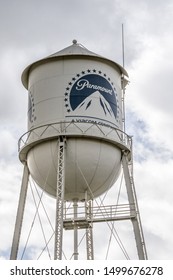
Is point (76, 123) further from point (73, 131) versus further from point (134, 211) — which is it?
point (134, 211)

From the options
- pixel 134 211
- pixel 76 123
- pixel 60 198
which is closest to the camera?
pixel 60 198

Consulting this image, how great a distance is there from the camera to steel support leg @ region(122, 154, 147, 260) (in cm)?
2150

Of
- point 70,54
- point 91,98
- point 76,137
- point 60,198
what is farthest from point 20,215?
point 70,54

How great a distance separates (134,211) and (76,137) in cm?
334

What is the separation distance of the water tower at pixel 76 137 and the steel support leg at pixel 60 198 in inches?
1.3

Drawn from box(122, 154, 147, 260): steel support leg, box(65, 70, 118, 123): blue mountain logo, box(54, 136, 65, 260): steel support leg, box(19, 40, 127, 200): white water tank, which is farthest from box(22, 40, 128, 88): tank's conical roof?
box(122, 154, 147, 260): steel support leg

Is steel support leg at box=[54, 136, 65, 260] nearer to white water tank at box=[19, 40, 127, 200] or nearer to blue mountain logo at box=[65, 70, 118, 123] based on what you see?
white water tank at box=[19, 40, 127, 200]

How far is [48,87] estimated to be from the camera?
22625 mm

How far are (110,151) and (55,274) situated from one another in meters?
8.62

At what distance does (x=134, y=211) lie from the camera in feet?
72.5

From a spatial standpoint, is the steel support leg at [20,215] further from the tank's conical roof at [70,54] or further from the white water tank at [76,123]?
the tank's conical roof at [70,54]

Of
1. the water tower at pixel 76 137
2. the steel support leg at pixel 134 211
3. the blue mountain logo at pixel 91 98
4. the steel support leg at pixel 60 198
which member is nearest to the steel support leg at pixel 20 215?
the water tower at pixel 76 137

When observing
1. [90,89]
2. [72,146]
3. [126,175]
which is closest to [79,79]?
[90,89]

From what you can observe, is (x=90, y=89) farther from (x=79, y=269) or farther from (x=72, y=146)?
(x=79, y=269)
